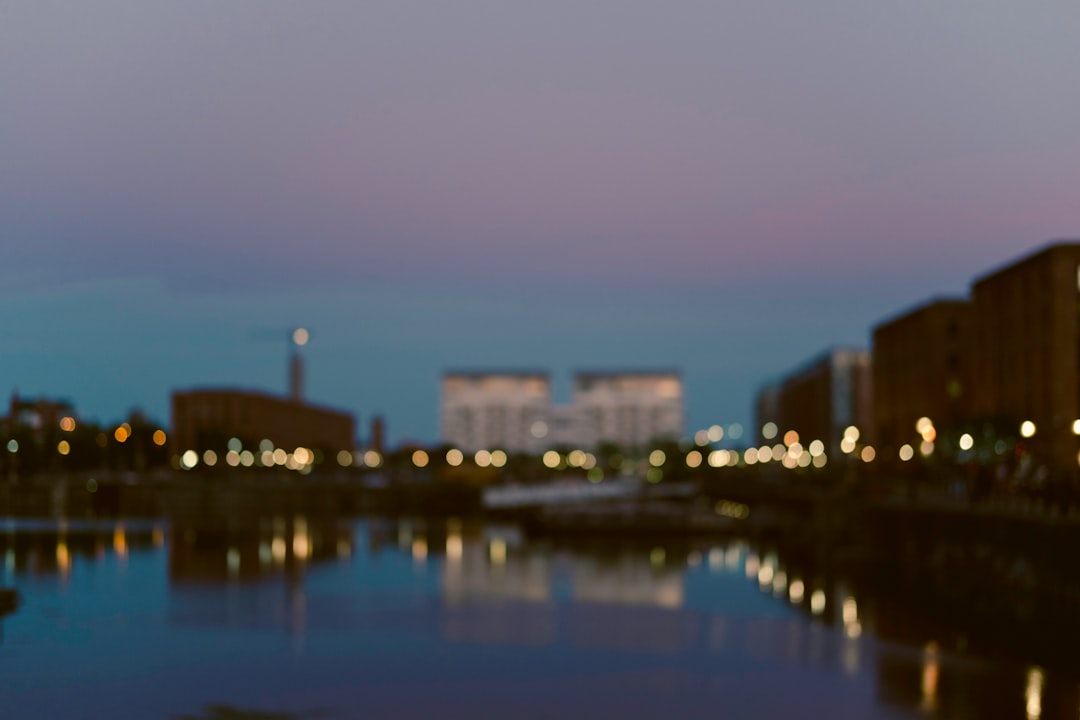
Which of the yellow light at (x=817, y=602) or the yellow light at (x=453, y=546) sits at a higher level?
the yellow light at (x=817, y=602)

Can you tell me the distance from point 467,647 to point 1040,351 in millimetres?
69236

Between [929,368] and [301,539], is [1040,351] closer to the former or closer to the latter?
[929,368]

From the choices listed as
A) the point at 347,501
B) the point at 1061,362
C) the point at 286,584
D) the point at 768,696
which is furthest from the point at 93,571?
the point at 347,501

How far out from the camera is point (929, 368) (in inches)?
5448

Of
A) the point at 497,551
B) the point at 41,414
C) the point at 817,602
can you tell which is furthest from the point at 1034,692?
the point at 41,414

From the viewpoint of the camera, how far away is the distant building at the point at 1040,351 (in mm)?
100875

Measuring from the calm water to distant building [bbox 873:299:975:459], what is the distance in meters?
56.1

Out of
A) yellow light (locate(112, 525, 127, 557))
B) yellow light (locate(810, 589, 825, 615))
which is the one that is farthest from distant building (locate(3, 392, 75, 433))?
yellow light (locate(810, 589, 825, 615))

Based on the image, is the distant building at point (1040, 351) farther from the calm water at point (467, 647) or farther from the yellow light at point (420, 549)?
the yellow light at point (420, 549)

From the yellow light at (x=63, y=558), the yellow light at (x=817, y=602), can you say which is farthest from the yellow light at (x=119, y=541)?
the yellow light at (x=817, y=602)

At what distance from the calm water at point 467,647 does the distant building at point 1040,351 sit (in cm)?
2910

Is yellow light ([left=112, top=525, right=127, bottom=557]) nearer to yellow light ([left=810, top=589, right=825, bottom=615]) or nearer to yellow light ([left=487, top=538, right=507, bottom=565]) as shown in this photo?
yellow light ([left=487, top=538, right=507, bottom=565])

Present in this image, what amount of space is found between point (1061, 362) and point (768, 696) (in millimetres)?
69427

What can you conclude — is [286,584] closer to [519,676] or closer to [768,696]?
[519,676]
